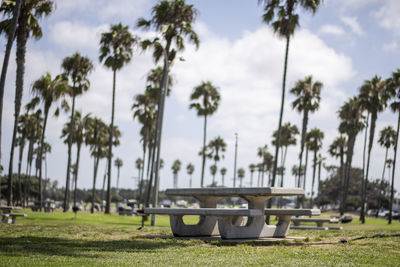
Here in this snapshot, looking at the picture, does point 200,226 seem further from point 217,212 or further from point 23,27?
point 23,27

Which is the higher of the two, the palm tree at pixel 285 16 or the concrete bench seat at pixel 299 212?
the palm tree at pixel 285 16

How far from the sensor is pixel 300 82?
44.4m

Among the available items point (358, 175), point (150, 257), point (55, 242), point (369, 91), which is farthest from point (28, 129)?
point (358, 175)

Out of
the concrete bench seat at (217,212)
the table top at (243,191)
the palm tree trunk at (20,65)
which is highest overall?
the palm tree trunk at (20,65)

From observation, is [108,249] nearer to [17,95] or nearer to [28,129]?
[17,95]

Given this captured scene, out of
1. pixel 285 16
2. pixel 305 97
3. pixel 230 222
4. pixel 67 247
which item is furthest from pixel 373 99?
pixel 67 247

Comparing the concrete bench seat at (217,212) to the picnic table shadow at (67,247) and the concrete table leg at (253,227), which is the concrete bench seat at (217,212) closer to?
the concrete table leg at (253,227)

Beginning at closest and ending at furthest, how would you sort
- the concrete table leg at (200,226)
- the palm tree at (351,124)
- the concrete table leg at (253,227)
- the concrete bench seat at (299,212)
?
the concrete table leg at (253,227)
the concrete bench seat at (299,212)
the concrete table leg at (200,226)
the palm tree at (351,124)

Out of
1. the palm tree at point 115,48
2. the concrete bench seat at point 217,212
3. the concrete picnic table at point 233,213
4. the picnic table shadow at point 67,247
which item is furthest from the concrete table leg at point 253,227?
the palm tree at point 115,48

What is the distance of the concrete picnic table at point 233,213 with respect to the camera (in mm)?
13258

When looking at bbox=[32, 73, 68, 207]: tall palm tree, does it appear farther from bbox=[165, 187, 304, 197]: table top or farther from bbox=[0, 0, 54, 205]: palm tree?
bbox=[165, 187, 304, 197]: table top

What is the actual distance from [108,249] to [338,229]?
1536 cm

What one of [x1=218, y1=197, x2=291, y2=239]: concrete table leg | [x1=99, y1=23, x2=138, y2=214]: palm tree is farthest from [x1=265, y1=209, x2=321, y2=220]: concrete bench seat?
[x1=99, y1=23, x2=138, y2=214]: palm tree

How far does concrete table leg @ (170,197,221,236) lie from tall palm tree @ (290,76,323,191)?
1104 inches
